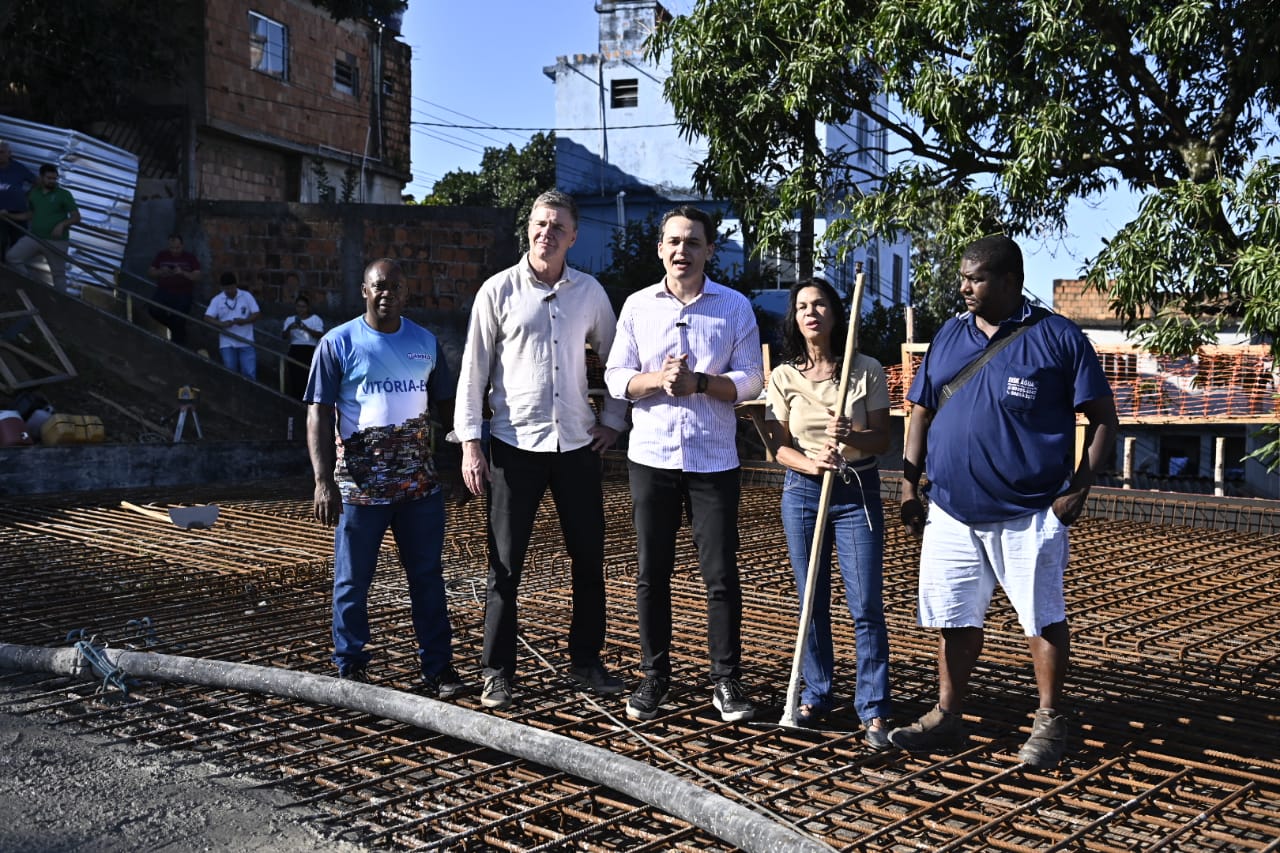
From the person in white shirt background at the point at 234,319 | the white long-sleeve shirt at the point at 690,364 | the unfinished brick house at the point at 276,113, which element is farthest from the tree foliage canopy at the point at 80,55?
the white long-sleeve shirt at the point at 690,364

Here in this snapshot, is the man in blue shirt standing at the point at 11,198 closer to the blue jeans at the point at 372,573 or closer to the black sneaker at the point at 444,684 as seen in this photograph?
the blue jeans at the point at 372,573

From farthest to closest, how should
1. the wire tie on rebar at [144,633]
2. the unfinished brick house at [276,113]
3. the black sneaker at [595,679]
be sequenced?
the unfinished brick house at [276,113] → the wire tie on rebar at [144,633] → the black sneaker at [595,679]

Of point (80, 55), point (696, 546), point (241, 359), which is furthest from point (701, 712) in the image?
point (80, 55)

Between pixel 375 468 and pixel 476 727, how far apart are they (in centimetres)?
109

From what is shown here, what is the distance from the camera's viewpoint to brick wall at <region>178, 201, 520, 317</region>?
14.4 metres

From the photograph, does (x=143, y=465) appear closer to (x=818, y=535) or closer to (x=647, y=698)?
(x=647, y=698)

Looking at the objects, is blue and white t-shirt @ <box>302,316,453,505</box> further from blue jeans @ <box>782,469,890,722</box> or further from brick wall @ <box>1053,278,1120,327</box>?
brick wall @ <box>1053,278,1120,327</box>

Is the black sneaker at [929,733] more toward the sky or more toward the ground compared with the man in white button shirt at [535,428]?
more toward the ground

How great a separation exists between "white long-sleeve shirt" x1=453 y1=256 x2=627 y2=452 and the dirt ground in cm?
137

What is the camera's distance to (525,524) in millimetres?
4438

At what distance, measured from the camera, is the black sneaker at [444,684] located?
4.49 m

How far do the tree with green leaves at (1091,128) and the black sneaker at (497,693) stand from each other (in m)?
6.47

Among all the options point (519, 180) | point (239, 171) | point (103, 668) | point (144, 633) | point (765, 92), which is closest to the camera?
point (103, 668)

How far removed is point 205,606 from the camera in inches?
243
